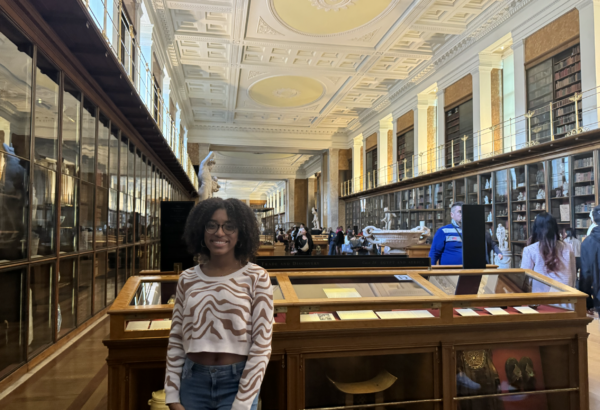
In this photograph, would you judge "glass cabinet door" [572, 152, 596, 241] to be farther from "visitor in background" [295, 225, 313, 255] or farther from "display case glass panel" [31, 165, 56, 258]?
"display case glass panel" [31, 165, 56, 258]

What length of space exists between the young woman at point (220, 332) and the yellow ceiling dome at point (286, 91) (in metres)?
14.9

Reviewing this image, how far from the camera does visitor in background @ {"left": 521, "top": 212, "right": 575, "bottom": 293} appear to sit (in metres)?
4.04

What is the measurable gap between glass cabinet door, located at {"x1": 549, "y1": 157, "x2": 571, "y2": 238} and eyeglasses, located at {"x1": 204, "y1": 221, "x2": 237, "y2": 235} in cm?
831

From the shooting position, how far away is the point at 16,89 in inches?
130

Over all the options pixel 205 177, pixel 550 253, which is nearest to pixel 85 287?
pixel 550 253

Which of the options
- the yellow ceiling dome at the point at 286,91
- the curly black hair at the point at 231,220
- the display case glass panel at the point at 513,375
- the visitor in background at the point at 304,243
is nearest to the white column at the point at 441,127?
the yellow ceiling dome at the point at 286,91

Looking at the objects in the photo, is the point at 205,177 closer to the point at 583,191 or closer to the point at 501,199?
the point at 501,199

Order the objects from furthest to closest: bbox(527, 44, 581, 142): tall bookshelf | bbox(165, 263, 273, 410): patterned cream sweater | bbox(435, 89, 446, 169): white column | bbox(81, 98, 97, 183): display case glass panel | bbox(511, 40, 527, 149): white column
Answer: bbox(435, 89, 446, 169): white column, bbox(511, 40, 527, 149): white column, bbox(527, 44, 581, 142): tall bookshelf, bbox(81, 98, 97, 183): display case glass panel, bbox(165, 263, 273, 410): patterned cream sweater

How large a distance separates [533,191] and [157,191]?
31.6ft

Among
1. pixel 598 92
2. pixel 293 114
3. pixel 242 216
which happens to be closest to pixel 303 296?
pixel 242 216

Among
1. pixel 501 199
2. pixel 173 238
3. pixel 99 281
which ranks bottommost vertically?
pixel 99 281

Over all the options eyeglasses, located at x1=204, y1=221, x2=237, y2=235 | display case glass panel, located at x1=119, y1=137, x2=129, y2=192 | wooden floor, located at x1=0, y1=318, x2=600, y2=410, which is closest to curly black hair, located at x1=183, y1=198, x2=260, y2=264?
eyeglasses, located at x1=204, y1=221, x2=237, y2=235

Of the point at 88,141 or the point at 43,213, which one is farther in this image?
the point at 88,141

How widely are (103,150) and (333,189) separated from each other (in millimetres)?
17934
